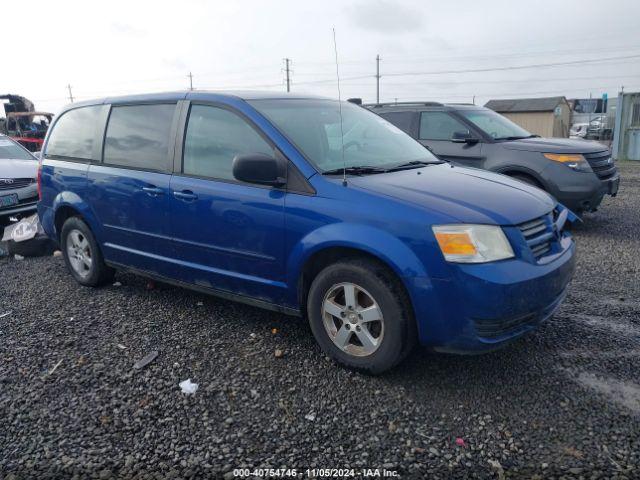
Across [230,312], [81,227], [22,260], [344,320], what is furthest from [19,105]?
[344,320]

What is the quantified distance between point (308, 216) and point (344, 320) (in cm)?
69

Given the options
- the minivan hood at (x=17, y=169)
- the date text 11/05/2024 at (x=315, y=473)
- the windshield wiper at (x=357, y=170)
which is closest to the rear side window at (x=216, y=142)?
the windshield wiper at (x=357, y=170)

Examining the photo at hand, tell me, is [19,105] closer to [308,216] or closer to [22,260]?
[22,260]

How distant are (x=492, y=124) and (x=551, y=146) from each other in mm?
1036

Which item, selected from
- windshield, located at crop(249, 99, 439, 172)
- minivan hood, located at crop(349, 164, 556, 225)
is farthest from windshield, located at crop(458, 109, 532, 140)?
minivan hood, located at crop(349, 164, 556, 225)

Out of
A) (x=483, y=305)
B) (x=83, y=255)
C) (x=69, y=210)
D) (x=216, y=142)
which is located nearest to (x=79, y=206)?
(x=69, y=210)

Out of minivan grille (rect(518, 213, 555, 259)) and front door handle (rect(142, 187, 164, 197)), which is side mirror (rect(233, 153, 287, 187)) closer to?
front door handle (rect(142, 187, 164, 197))

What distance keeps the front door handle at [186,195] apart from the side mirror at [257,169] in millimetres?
577

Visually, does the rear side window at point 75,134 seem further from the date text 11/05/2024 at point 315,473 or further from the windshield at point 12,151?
the windshield at point 12,151

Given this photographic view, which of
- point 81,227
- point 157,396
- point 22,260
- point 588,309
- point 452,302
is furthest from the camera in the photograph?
point 22,260

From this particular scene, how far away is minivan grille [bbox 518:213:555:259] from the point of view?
3.15 meters

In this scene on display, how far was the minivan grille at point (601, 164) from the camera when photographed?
715cm

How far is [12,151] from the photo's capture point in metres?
9.20

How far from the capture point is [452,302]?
2.91 m
